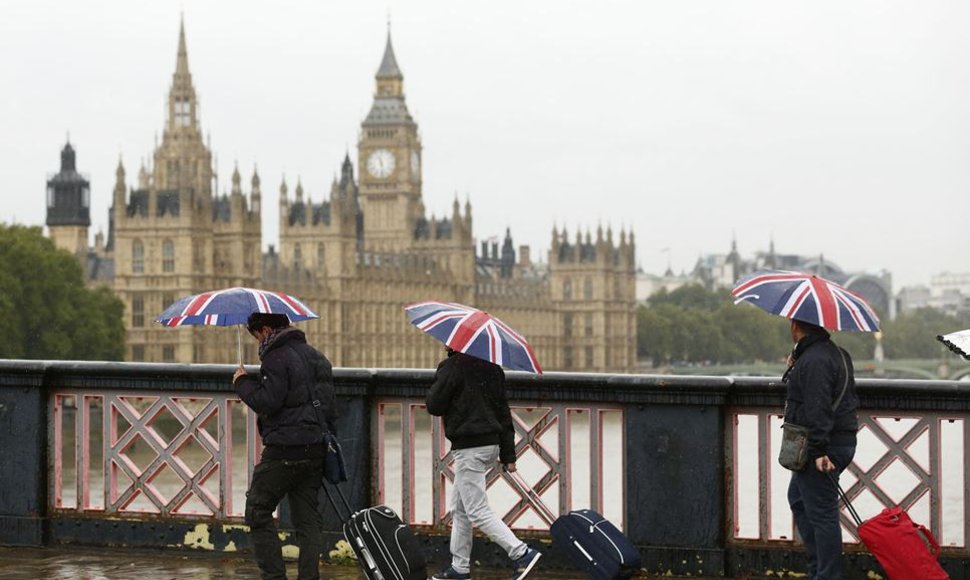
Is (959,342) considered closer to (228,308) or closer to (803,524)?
(803,524)

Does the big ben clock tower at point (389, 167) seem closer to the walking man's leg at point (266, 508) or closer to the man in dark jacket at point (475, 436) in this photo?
the man in dark jacket at point (475, 436)

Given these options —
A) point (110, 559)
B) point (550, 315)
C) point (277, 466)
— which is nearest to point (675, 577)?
point (277, 466)

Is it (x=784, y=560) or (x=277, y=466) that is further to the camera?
(x=784, y=560)

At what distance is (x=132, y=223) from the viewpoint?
100062mm

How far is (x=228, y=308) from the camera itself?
30.3ft

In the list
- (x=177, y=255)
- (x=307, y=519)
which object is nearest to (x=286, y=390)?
(x=307, y=519)

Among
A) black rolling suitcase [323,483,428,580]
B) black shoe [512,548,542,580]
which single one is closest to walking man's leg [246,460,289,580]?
black rolling suitcase [323,483,428,580]

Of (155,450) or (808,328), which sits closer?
(808,328)

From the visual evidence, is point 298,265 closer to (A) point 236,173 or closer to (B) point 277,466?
(A) point 236,173

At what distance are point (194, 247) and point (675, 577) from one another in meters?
91.5

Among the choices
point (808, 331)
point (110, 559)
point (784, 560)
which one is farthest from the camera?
point (110, 559)

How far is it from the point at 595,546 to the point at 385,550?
1.01 meters

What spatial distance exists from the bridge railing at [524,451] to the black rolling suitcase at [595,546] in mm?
779

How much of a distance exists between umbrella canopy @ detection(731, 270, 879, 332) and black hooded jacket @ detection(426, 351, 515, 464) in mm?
1283
